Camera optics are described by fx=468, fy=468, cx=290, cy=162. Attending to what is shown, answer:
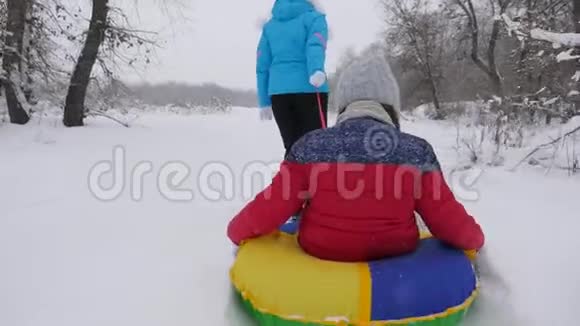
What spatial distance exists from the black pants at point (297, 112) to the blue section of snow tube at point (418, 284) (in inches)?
77.2

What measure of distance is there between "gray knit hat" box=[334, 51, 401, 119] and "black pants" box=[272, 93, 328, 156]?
4.94 ft

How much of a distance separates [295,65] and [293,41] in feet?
0.56

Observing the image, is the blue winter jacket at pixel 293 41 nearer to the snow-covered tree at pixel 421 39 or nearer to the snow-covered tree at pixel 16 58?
the snow-covered tree at pixel 16 58

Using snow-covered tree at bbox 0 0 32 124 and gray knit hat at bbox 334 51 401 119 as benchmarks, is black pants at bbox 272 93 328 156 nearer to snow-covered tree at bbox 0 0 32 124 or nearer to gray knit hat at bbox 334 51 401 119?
gray knit hat at bbox 334 51 401 119

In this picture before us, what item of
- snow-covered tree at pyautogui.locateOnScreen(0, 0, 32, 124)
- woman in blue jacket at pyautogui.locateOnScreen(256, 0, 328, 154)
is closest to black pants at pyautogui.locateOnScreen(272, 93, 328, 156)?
woman in blue jacket at pyautogui.locateOnScreen(256, 0, 328, 154)

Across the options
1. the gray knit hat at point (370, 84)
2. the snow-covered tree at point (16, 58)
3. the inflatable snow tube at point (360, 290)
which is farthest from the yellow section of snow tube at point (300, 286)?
the snow-covered tree at point (16, 58)

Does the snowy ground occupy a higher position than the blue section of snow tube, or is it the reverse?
the blue section of snow tube

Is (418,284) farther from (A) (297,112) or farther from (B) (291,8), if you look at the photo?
(B) (291,8)

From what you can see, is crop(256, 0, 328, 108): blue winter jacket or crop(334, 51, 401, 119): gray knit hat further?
Answer: crop(256, 0, 328, 108): blue winter jacket

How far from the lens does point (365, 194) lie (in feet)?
4.92

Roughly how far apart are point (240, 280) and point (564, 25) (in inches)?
277

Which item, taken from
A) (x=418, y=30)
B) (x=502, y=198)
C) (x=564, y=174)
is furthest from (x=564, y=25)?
(x=418, y=30)

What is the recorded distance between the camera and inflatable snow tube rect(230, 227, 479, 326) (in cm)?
131

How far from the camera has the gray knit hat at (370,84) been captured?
70.0 inches
